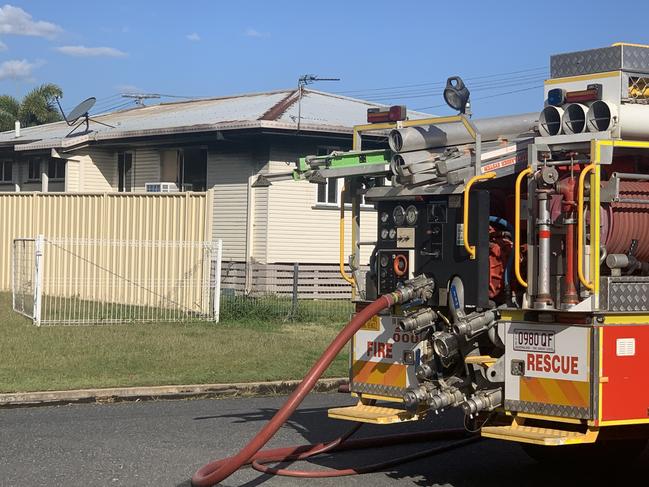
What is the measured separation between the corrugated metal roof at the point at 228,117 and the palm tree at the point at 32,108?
809 inches

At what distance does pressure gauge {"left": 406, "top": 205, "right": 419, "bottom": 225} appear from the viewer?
7938 millimetres

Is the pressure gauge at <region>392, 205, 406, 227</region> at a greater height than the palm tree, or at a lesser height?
lesser

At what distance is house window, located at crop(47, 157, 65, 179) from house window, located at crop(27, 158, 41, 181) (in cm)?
88

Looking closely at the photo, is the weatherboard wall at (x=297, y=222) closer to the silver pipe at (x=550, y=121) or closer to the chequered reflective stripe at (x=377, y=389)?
the chequered reflective stripe at (x=377, y=389)

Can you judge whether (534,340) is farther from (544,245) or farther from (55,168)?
(55,168)

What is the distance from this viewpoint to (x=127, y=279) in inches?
836

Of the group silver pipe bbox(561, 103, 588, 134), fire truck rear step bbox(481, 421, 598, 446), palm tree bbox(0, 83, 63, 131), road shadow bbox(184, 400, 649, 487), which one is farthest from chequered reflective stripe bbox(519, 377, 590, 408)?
palm tree bbox(0, 83, 63, 131)

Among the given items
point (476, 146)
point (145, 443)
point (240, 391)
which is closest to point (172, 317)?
point (240, 391)

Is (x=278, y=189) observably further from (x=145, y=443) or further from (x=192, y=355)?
(x=145, y=443)

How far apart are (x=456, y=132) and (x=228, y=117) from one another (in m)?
19.2

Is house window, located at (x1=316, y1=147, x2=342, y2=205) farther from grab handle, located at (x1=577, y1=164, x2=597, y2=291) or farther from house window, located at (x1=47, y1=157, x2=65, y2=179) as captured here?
grab handle, located at (x1=577, y1=164, x2=597, y2=291)

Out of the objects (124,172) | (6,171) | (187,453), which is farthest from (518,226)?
(6,171)

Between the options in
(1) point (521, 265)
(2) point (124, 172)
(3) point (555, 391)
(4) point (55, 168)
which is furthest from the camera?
(4) point (55, 168)

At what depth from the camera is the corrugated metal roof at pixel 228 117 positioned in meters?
25.5
